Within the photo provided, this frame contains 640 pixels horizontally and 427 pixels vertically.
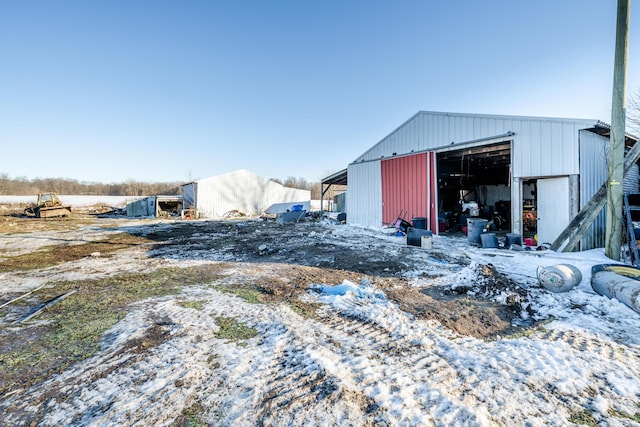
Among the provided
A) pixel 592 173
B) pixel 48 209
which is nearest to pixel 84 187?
pixel 48 209

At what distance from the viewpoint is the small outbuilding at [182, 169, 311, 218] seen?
89.1 ft

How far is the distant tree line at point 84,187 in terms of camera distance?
5381cm

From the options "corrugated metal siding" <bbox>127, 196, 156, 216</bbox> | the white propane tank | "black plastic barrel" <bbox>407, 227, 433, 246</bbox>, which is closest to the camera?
the white propane tank

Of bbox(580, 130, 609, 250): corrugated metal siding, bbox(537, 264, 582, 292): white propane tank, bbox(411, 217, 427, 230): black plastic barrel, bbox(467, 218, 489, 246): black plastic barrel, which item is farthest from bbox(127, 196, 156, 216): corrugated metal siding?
bbox(580, 130, 609, 250): corrugated metal siding

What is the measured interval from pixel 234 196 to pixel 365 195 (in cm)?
1868

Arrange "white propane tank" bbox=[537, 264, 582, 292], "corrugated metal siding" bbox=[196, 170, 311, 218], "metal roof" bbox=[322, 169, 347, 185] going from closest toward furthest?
"white propane tank" bbox=[537, 264, 582, 292]
"metal roof" bbox=[322, 169, 347, 185]
"corrugated metal siding" bbox=[196, 170, 311, 218]

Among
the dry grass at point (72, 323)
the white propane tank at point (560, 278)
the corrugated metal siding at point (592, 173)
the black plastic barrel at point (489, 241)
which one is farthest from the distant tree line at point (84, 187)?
the white propane tank at point (560, 278)

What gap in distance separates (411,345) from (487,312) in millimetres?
1629

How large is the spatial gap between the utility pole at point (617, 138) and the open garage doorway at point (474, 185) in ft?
12.0

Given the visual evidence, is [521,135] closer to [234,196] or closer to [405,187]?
[405,187]

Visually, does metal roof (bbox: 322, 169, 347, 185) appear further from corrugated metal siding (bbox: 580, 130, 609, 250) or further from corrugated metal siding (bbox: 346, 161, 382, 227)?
corrugated metal siding (bbox: 580, 130, 609, 250)

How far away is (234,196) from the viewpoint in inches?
1171

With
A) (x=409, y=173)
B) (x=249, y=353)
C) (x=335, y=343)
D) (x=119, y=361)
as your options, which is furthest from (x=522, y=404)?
(x=409, y=173)

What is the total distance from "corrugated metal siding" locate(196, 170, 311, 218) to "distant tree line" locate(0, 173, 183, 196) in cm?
2926
